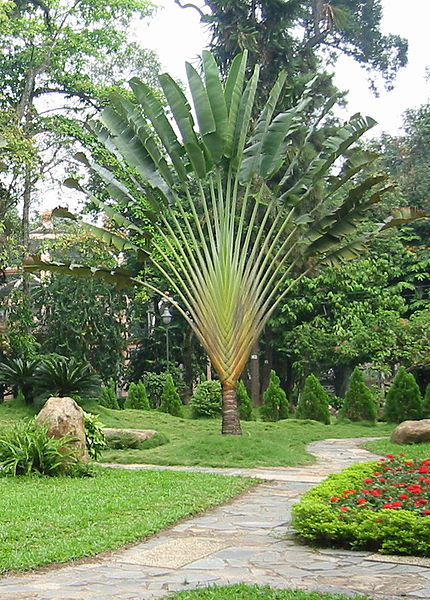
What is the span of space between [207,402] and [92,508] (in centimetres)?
1139

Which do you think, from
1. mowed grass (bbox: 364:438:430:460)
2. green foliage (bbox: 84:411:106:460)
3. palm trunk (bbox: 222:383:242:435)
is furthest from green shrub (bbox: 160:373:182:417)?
green foliage (bbox: 84:411:106:460)

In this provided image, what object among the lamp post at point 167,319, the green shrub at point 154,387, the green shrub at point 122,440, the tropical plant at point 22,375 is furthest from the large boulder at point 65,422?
the green shrub at point 154,387

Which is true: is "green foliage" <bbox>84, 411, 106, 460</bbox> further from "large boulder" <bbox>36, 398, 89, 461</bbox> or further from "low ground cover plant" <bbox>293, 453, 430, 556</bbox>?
"low ground cover plant" <bbox>293, 453, 430, 556</bbox>

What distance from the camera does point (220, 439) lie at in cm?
1185

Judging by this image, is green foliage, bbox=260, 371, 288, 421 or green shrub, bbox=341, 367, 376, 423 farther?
green foliage, bbox=260, 371, 288, 421

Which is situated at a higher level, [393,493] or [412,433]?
[412,433]

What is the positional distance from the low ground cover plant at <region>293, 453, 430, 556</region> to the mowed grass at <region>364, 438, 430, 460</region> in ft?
14.3

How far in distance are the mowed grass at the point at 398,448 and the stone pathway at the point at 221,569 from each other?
17.5 feet

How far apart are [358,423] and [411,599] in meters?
14.4

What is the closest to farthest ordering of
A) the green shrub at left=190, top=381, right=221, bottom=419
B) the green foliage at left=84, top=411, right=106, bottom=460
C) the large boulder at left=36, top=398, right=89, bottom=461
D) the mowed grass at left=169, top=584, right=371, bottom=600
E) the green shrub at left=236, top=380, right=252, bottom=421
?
1. the mowed grass at left=169, top=584, right=371, bottom=600
2. the large boulder at left=36, top=398, right=89, bottom=461
3. the green foliage at left=84, top=411, right=106, bottom=460
4. the green shrub at left=190, top=381, right=221, bottom=419
5. the green shrub at left=236, top=380, right=252, bottom=421

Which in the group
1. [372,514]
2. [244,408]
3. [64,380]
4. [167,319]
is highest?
[167,319]

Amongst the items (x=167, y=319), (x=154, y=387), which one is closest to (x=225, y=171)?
(x=167, y=319)

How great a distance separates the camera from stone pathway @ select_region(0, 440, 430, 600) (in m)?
4.34

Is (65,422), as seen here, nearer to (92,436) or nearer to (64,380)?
(92,436)
